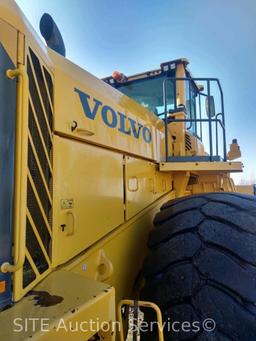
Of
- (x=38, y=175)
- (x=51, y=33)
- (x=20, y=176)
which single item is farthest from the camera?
(x=51, y=33)

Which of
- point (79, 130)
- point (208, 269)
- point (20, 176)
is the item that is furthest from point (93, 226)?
point (20, 176)

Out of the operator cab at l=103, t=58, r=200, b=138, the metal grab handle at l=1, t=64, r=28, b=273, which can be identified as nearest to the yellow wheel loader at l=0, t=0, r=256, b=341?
the metal grab handle at l=1, t=64, r=28, b=273

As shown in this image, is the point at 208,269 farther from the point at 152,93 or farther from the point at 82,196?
the point at 152,93

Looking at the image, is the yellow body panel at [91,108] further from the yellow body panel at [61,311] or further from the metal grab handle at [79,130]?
the yellow body panel at [61,311]

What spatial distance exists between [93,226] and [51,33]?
4.44 ft

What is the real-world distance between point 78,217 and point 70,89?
732 mm

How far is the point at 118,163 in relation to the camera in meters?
2.21

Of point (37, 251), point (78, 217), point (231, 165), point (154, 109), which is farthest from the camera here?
point (154, 109)

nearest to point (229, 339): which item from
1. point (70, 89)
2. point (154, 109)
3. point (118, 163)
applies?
point (118, 163)

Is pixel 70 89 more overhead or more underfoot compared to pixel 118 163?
more overhead

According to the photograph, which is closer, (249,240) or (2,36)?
(2,36)

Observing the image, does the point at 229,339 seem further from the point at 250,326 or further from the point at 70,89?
the point at 70,89

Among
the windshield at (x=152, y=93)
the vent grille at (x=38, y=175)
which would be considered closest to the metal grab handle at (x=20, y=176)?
the vent grille at (x=38, y=175)

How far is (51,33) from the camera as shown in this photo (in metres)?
2.12
